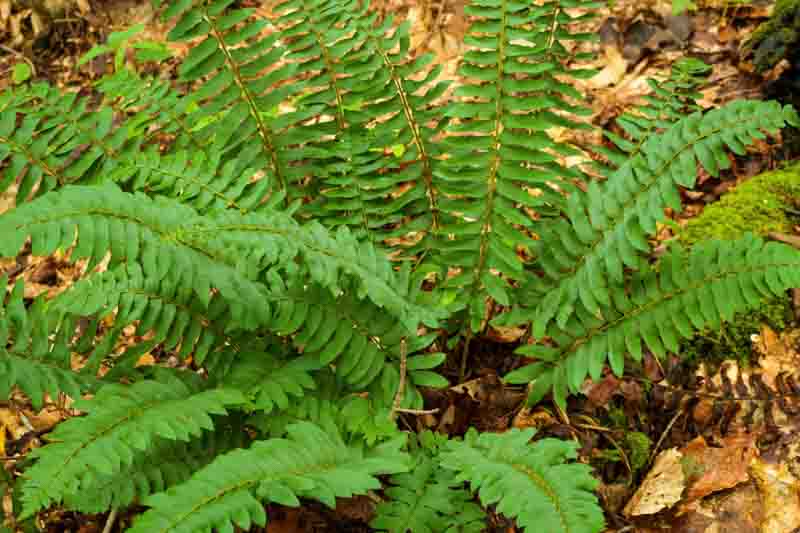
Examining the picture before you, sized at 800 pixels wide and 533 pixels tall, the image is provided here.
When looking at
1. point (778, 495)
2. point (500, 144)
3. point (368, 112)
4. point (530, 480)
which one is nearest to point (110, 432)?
point (530, 480)

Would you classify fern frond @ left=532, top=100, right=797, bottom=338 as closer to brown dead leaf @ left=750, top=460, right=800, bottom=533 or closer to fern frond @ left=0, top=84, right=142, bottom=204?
brown dead leaf @ left=750, top=460, right=800, bottom=533

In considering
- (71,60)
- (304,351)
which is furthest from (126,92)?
(71,60)

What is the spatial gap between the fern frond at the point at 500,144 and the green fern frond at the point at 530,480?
0.71 m

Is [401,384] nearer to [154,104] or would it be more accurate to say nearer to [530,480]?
[530,480]

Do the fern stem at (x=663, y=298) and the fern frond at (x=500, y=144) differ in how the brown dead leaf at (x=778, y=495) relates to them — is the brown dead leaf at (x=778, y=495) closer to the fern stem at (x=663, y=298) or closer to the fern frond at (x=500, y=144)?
the fern stem at (x=663, y=298)

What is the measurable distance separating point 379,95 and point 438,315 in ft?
3.04

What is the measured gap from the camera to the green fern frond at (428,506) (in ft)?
7.55

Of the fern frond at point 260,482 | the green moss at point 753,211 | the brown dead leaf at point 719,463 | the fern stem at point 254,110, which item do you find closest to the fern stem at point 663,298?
the brown dead leaf at point 719,463

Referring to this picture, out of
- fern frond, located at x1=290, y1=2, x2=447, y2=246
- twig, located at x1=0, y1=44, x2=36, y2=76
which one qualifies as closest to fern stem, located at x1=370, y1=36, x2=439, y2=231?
fern frond, located at x1=290, y1=2, x2=447, y2=246

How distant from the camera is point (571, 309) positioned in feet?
8.79

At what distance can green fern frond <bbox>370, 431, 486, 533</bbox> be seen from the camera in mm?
2303

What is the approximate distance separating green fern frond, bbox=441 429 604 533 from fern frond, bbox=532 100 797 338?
54 cm

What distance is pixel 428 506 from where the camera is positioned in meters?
2.36

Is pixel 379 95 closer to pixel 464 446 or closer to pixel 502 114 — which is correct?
pixel 502 114
